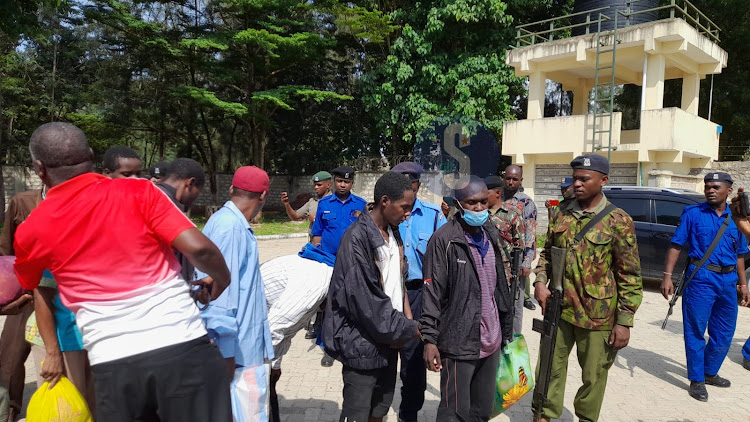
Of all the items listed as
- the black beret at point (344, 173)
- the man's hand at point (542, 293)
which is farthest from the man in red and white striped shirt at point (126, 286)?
the black beret at point (344, 173)

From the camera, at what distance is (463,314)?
2.85m

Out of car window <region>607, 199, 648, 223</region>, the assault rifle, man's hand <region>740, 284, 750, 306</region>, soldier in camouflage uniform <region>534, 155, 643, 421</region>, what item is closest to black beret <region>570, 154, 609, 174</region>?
soldier in camouflage uniform <region>534, 155, 643, 421</region>

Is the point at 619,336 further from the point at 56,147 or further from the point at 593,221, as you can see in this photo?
the point at 56,147

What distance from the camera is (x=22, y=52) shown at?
2497 cm

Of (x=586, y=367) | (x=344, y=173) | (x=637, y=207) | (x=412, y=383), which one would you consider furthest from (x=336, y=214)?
(x=637, y=207)

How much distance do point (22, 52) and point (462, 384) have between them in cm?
3020

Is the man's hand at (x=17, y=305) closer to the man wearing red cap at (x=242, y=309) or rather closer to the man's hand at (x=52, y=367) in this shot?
the man's hand at (x=52, y=367)

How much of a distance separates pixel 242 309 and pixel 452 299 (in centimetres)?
120

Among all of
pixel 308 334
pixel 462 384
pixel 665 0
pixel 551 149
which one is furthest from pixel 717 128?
pixel 462 384

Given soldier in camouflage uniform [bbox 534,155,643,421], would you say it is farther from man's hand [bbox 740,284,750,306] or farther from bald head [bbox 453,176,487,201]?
man's hand [bbox 740,284,750,306]

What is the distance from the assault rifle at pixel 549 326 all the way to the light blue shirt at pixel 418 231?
103 cm

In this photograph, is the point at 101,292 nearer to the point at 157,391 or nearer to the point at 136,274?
the point at 136,274

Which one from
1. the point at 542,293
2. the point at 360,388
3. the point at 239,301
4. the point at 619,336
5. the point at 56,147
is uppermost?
the point at 56,147

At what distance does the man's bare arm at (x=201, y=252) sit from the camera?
185 cm
